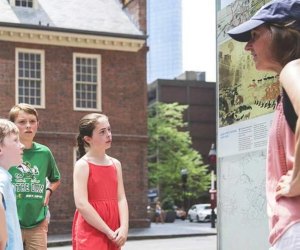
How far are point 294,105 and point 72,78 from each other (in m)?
26.9

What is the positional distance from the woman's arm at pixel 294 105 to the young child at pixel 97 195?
2778 mm

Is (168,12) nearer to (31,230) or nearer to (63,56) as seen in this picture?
(63,56)

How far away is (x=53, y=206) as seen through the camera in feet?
91.2

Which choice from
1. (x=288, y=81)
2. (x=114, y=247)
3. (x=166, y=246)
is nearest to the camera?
(x=288, y=81)

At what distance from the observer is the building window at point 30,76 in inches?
1103

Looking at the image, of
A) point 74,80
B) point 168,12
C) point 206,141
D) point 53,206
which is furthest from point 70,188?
point 168,12

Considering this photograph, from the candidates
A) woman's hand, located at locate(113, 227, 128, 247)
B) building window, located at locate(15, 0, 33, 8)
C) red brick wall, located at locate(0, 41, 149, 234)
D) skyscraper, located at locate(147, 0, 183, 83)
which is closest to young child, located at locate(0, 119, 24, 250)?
woman's hand, located at locate(113, 227, 128, 247)

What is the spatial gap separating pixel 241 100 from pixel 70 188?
22.8m

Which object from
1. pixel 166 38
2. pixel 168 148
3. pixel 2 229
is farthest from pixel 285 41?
pixel 166 38

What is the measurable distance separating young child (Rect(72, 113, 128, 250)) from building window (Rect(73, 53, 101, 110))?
23851 mm

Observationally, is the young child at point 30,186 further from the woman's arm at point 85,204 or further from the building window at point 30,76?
the building window at point 30,76

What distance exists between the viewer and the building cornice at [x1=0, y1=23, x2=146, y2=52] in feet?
90.4

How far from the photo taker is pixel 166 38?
179500 millimetres

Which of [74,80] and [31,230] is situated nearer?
[31,230]
